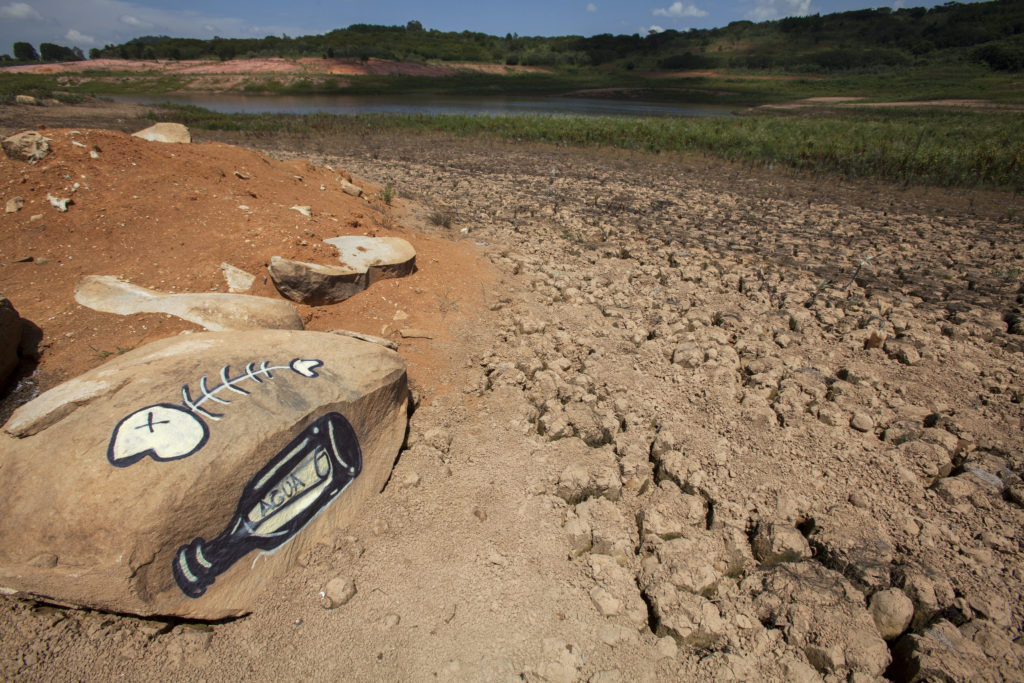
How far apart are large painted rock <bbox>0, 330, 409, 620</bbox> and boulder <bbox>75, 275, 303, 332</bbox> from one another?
1.83 ft

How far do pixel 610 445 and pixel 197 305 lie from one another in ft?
9.02

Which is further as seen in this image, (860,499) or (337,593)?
(860,499)

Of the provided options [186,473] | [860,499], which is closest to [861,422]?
[860,499]

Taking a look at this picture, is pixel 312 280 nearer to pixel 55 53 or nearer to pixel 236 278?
pixel 236 278

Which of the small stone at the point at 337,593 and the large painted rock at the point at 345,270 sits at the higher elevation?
the large painted rock at the point at 345,270

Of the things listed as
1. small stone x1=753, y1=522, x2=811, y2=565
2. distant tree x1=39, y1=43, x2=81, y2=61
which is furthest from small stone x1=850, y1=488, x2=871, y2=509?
distant tree x1=39, y1=43, x2=81, y2=61

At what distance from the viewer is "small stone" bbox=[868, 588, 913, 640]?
1922 millimetres

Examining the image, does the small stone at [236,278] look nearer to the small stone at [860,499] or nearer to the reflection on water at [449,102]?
the small stone at [860,499]

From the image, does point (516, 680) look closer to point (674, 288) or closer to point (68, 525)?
point (68, 525)

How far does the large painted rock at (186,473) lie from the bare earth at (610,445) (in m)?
0.20

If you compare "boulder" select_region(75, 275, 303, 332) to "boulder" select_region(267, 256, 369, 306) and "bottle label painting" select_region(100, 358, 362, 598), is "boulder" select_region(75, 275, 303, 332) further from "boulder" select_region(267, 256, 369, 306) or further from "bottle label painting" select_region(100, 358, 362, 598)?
"bottle label painting" select_region(100, 358, 362, 598)

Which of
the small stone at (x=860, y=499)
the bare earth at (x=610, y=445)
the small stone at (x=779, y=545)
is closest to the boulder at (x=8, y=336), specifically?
the bare earth at (x=610, y=445)

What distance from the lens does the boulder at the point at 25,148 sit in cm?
421

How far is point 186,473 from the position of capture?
1.79m
